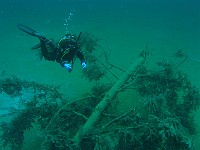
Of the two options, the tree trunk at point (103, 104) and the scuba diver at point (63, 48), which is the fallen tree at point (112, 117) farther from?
the scuba diver at point (63, 48)

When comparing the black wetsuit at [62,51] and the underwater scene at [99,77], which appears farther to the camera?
→ the black wetsuit at [62,51]

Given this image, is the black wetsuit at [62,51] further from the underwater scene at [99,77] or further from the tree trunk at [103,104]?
the tree trunk at [103,104]

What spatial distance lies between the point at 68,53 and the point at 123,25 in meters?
9.52

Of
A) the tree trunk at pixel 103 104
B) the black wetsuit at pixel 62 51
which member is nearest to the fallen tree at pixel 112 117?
the tree trunk at pixel 103 104

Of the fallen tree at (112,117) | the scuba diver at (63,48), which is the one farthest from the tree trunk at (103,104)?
the scuba diver at (63,48)

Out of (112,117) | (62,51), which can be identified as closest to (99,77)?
(112,117)

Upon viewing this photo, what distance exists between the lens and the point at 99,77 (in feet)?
26.2

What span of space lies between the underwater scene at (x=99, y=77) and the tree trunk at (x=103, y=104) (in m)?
0.03

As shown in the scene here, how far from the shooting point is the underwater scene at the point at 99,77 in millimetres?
5438

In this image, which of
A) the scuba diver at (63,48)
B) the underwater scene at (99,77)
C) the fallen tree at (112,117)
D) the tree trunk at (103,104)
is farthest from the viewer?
the scuba diver at (63,48)

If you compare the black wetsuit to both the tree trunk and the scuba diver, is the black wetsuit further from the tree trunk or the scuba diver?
the tree trunk

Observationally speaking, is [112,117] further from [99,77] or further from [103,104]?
[99,77]

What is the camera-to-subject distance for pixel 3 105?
326 inches

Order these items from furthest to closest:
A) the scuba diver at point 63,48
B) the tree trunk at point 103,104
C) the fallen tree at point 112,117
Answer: the scuba diver at point 63,48 < the tree trunk at point 103,104 < the fallen tree at point 112,117
